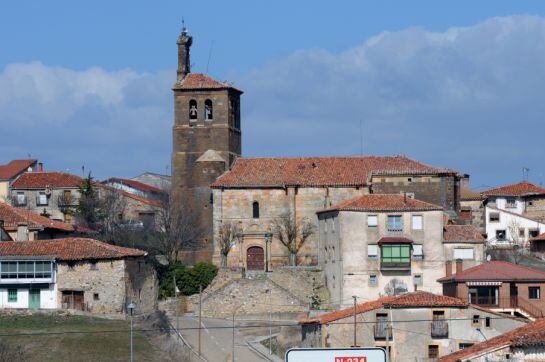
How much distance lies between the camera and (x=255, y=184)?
8738 centimetres

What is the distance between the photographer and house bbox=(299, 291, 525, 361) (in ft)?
196

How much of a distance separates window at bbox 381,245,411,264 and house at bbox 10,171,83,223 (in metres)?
34.8

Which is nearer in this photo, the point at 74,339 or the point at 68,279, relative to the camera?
the point at 74,339

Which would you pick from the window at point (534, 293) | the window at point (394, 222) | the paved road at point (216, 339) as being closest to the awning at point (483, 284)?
the window at point (534, 293)

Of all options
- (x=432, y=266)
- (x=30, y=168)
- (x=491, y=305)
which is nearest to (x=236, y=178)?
(x=432, y=266)

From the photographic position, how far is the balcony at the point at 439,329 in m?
60.2

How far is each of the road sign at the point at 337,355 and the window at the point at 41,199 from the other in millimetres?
94602

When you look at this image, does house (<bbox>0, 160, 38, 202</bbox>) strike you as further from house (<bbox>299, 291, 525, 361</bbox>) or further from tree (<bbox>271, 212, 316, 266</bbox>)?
house (<bbox>299, 291, 525, 361</bbox>)

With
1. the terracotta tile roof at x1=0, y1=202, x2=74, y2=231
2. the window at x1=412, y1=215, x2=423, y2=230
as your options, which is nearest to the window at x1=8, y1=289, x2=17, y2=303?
the terracotta tile roof at x1=0, y1=202, x2=74, y2=231

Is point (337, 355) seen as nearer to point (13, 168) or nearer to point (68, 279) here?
point (68, 279)

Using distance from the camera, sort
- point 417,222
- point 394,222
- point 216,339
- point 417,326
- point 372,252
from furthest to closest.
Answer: point 417,222 → point 394,222 → point 372,252 → point 216,339 → point 417,326

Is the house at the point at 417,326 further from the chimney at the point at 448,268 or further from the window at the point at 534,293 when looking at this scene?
the chimney at the point at 448,268

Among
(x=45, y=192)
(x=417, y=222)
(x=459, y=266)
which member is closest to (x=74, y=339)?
(x=417, y=222)

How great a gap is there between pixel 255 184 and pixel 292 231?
3.91 metres
